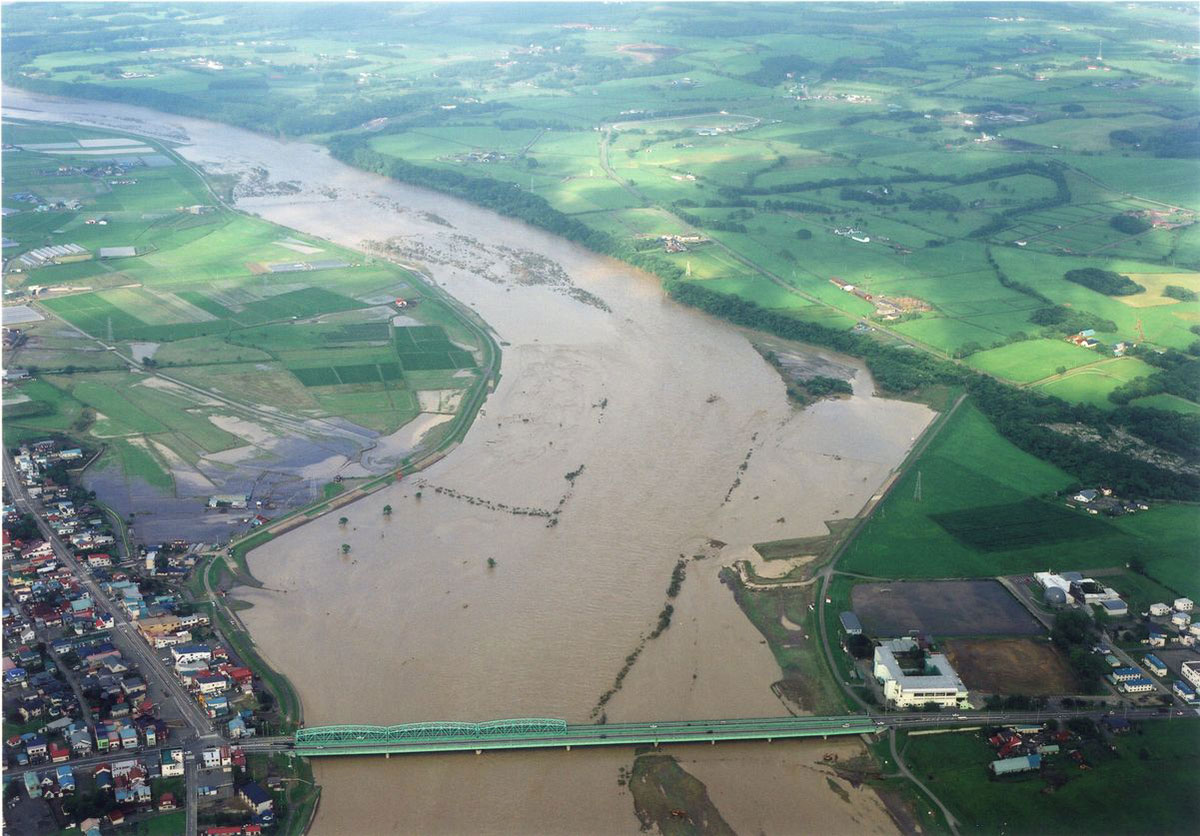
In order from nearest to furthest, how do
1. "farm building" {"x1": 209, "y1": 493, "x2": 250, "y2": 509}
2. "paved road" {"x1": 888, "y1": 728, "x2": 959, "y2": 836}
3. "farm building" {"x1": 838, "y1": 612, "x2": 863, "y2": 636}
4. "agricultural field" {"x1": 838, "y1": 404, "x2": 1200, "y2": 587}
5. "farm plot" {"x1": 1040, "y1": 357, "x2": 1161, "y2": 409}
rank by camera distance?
"paved road" {"x1": 888, "y1": 728, "x2": 959, "y2": 836} < "farm building" {"x1": 838, "y1": 612, "x2": 863, "y2": 636} < "agricultural field" {"x1": 838, "y1": 404, "x2": 1200, "y2": 587} < "farm building" {"x1": 209, "y1": 493, "x2": 250, "y2": 509} < "farm plot" {"x1": 1040, "y1": 357, "x2": 1161, "y2": 409}

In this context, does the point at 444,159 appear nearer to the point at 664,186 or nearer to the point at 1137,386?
the point at 664,186

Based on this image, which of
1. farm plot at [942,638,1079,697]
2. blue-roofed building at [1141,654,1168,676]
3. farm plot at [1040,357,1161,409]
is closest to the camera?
farm plot at [942,638,1079,697]

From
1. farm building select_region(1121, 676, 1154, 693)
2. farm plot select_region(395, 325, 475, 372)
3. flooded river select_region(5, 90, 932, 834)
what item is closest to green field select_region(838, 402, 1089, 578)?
flooded river select_region(5, 90, 932, 834)

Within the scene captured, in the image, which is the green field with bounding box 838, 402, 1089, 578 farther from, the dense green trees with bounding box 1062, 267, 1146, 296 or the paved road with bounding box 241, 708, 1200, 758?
the dense green trees with bounding box 1062, 267, 1146, 296

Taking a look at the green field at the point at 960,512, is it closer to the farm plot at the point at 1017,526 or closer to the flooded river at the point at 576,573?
the farm plot at the point at 1017,526

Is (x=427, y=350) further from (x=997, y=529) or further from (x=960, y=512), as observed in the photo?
(x=997, y=529)

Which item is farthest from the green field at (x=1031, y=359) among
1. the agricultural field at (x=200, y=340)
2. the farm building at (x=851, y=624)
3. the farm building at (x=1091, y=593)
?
the agricultural field at (x=200, y=340)

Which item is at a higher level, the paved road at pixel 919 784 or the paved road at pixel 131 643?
the paved road at pixel 131 643

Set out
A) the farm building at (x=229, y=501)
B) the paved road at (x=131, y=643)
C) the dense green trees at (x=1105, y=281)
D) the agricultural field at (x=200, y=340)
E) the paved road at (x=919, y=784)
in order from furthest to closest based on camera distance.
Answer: the dense green trees at (x=1105, y=281) < the agricultural field at (x=200, y=340) < the farm building at (x=229, y=501) < the paved road at (x=131, y=643) < the paved road at (x=919, y=784)
